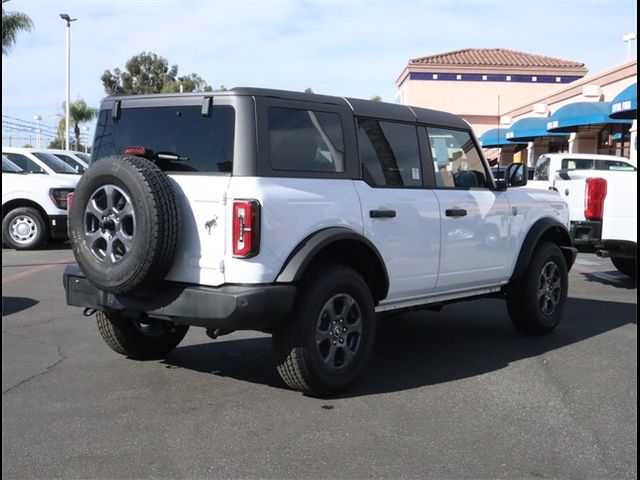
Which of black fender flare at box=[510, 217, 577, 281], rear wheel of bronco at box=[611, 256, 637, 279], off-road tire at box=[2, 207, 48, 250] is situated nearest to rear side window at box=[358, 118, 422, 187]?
black fender flare at box=[510, 217, 577, 281]

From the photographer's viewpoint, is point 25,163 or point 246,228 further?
point 25,163

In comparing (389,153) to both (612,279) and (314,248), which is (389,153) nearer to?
(314,248)

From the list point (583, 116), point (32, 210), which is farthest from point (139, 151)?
point (583, 116)

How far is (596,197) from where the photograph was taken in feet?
31.1

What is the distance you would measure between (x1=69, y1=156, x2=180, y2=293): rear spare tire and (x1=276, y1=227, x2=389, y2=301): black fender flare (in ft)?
2.32

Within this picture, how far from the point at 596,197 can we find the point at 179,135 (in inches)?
255

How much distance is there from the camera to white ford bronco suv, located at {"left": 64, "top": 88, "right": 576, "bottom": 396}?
174 inches

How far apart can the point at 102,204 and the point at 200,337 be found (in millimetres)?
2347

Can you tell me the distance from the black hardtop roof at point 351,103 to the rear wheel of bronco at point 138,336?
1627mm

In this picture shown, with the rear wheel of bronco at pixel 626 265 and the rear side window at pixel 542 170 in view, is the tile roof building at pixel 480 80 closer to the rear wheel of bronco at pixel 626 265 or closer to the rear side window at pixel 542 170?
the rear side window at pixel 542 170

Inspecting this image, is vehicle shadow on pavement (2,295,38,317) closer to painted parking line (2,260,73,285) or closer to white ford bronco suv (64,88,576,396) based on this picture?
painted parking line (2,260,73,285)

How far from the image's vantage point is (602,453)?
400 centimetres

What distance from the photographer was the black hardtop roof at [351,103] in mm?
4704

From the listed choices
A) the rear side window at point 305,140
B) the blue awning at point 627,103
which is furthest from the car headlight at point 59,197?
the blue awning at point 627,103
